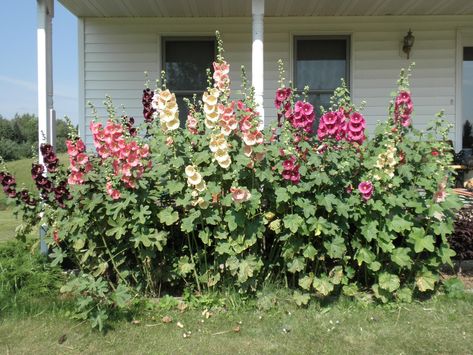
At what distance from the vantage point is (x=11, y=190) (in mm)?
3498

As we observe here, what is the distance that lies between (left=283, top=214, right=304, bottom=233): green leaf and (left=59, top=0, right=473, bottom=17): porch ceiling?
3503 mm

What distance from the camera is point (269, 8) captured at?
5938 millimetres

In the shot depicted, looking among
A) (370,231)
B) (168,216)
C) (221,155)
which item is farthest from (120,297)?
(370,231)

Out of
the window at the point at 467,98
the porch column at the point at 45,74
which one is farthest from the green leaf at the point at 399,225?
the window at the point at 467,98

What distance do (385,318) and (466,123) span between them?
15.0 ft

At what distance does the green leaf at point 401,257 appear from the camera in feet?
10.5

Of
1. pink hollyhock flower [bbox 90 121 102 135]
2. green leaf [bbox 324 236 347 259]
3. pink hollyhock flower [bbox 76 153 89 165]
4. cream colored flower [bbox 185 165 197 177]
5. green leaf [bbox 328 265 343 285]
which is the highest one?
pink hollyhock flower [bbox 90 121 102 135]

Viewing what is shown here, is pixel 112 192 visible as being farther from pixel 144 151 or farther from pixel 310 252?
pixel 310 252

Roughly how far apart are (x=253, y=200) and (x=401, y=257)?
1128 mm

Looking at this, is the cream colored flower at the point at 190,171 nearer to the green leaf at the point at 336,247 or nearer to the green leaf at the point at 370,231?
the green leaf at the point at 336,247

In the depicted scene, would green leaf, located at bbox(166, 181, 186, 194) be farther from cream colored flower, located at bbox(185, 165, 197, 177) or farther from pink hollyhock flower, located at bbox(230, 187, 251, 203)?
pink hollyhock flower, located at bbox(230, 187, 251, 203)

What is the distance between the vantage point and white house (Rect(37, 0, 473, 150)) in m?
6.31

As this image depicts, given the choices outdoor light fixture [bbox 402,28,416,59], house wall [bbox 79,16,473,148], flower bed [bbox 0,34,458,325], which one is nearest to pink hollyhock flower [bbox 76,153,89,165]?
flower bed [bbox 0,34,458,325]

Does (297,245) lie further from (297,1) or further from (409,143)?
(297,1)
